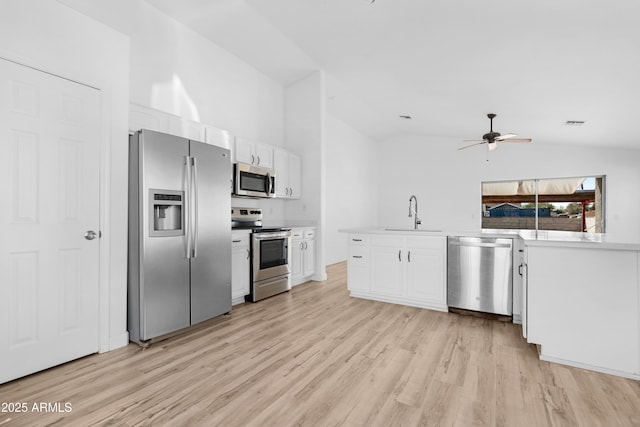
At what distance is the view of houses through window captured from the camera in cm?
699

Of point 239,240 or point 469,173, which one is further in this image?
point 469,173

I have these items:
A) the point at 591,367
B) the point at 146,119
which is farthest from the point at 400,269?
the point at 146,119

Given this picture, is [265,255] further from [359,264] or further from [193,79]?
[193,79]

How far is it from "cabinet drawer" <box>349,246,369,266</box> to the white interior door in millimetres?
2753

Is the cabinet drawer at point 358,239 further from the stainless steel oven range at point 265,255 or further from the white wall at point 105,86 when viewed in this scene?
the white wall at point 105,86

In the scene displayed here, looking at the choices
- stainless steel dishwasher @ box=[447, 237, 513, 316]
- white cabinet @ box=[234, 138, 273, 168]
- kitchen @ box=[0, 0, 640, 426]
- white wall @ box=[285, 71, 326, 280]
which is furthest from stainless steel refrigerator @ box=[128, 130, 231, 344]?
stainless steel dishwasher @ box=[447, 237, 513, 316]

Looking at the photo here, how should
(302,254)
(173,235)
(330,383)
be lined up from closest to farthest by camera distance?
(330,383)
(173,235)
(302,254)

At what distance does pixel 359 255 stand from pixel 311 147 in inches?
90.2

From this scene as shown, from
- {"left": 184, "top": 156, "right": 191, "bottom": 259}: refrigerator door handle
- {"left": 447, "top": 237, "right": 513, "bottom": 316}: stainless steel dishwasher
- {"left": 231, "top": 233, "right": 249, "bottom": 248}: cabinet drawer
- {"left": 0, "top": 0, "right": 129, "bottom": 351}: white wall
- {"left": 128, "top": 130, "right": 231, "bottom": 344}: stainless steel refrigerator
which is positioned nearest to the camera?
{"left": 0, "top": 0, "right": 129, "bottom": 351}: white wall

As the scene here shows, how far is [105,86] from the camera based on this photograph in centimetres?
260

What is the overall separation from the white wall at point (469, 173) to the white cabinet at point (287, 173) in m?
4.51

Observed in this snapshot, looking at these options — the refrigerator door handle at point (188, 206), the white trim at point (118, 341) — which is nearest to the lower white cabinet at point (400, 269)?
the refrigerator door handle at point (188, 206)

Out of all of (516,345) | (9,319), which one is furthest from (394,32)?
(9,319)

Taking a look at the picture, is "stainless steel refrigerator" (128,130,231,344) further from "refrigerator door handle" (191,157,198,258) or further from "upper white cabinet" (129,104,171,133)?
"upper white cabinet" (129,104,171,133)
